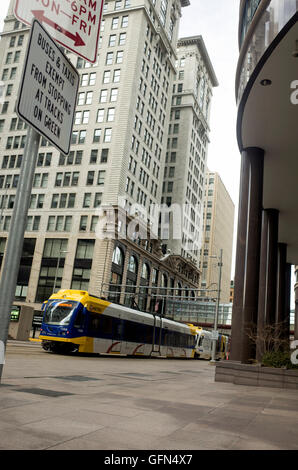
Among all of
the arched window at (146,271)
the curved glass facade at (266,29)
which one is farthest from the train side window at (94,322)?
the arched window at (146,271)

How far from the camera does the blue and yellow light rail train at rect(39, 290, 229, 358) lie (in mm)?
22889

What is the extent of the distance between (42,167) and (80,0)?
6126cm

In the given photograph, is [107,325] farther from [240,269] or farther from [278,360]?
[278,360]

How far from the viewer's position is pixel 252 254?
1748 centimetres

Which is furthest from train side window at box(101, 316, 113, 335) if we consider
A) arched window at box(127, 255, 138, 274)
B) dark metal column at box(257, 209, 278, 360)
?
arched window at box(127, 255, 138, 274)

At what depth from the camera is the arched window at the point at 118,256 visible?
5470cm

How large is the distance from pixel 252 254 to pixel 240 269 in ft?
2.68

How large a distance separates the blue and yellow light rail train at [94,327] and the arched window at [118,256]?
22.4 m

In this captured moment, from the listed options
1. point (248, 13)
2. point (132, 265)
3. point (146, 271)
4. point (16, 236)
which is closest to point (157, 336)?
point (248, 13)

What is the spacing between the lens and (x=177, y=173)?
8488 centimetres

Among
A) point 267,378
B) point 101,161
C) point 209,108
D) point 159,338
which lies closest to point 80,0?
point 267,378

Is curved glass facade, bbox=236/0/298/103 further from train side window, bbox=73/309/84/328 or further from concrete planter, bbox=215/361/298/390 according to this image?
train side window, bbox=73/309/84/328

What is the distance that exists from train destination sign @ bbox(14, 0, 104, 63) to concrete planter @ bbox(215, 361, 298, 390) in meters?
13.0
